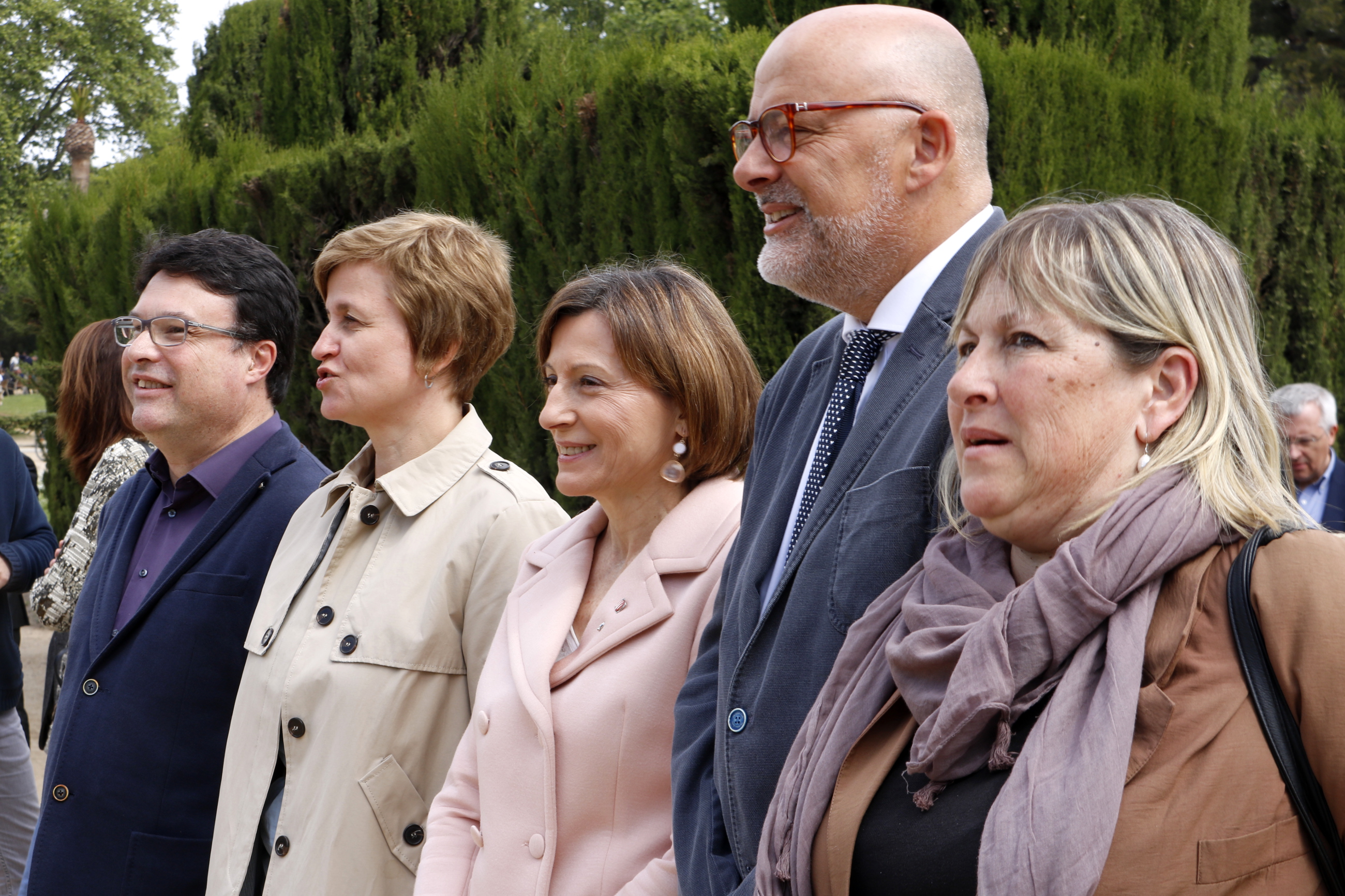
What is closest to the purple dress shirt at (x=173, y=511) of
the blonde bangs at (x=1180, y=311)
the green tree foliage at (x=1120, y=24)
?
the blonde bangs at (x=1180, y=311)

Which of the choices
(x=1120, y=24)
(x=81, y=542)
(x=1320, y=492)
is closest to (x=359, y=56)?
(x=1120, y=24)

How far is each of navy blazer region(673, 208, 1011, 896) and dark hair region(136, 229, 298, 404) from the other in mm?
2082

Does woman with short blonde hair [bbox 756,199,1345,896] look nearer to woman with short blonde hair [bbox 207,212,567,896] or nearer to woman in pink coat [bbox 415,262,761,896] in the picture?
woman in pink coat [bbox 415,262,761,896]

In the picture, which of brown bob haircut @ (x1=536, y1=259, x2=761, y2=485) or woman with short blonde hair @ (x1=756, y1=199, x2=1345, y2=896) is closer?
woman with short blonde hair @ (x1=756, y1=199, x2=1345, y2=896)

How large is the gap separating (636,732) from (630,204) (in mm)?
3515

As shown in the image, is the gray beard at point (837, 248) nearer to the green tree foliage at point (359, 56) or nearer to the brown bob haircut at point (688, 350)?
the brown bob haircut at point (688, 350)

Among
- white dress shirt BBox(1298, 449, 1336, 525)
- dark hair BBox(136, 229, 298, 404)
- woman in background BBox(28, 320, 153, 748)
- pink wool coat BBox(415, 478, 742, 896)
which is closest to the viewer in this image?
pink wool coat BBox(415, 478, 742, 896)

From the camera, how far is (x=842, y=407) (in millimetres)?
2047

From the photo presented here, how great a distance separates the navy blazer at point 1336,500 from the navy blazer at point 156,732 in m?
5.31

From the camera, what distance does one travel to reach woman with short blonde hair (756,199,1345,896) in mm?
1318

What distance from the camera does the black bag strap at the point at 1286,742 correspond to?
4.34ft

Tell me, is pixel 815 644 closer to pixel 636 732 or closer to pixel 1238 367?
pixel 636 732

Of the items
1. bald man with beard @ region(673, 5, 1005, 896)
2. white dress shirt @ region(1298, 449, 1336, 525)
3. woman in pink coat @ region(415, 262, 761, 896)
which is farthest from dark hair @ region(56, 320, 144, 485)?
white dress shirt @ region(1298, 449, 1336, 525)

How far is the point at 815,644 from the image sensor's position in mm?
1788
